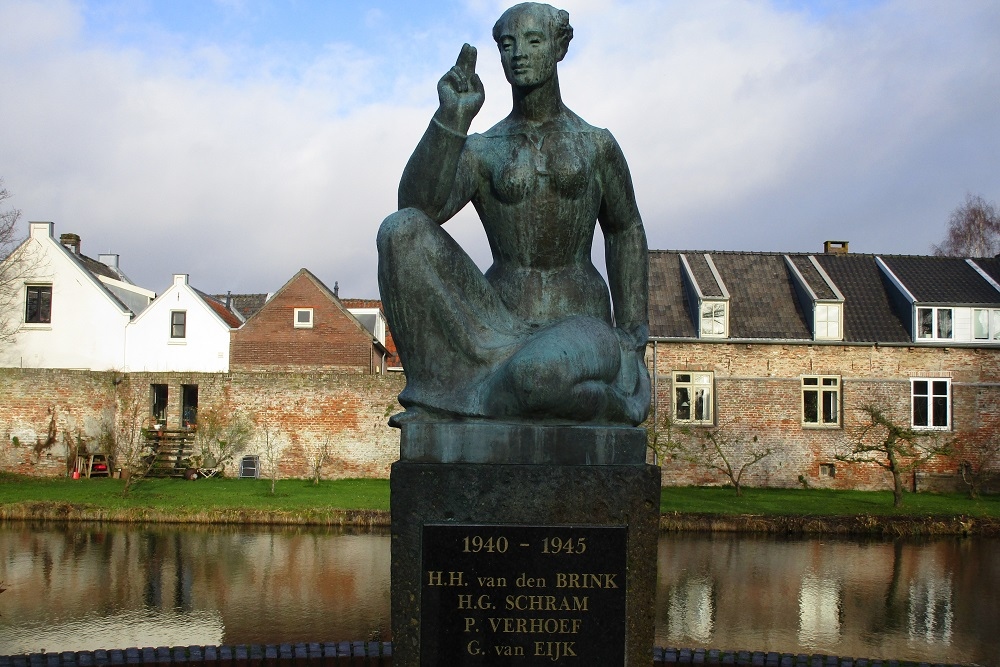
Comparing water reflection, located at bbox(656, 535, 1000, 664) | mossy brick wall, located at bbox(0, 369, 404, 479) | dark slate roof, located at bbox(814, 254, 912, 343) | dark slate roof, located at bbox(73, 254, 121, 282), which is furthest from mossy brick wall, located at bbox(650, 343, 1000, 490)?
dark slate roof, located at bbox(73, 254, 121, 282)

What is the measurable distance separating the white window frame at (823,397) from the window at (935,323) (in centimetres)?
314

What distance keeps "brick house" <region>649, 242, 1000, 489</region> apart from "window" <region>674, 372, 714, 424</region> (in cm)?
3

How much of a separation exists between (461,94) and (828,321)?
27239mm

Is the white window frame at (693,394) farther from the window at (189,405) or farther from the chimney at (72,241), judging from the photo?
the chimney at (72,241)

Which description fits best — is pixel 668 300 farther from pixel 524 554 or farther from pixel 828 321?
pixel 524 554

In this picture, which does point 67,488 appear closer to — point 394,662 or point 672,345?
point 672,345

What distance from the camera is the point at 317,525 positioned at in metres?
19.4

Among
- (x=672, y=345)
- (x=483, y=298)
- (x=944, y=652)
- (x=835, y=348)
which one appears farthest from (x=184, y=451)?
(x=483, y=298)

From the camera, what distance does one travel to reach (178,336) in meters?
33.6

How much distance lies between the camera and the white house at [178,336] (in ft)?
110

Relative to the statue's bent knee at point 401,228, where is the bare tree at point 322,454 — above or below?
below

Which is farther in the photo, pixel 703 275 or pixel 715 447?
pixel 703 275

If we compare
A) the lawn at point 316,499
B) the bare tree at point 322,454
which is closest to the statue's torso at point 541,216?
the lawn at point 316,499

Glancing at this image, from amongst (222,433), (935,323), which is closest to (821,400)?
(935,323)
